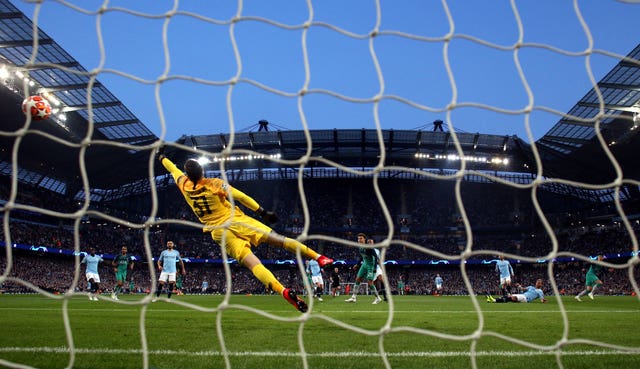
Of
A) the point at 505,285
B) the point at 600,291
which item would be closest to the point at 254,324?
the point at 505,285

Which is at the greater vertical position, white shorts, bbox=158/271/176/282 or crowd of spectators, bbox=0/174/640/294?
crowd of spectators, bbox=0/174/640/294

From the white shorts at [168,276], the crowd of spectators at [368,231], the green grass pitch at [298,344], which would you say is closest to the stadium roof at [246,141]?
the crowd of spectators at [368,231]

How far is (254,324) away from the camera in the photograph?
6.04 meters

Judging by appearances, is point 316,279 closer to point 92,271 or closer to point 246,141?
point 92,271

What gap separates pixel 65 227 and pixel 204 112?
3604 inches

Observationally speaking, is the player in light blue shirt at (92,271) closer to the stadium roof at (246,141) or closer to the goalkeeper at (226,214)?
the stadium roof at (246,141)

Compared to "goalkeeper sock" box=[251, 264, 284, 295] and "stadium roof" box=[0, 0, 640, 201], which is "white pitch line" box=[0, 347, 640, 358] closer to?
"goalkeeper sock" box=[251, 264, 284, 295]

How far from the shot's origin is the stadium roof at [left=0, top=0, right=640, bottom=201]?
2425 cm

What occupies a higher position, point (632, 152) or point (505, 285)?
point (632, 152)

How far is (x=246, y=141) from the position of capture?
122 feet

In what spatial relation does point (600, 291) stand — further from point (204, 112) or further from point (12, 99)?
point (204, 112)

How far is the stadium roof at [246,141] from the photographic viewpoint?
2425cm

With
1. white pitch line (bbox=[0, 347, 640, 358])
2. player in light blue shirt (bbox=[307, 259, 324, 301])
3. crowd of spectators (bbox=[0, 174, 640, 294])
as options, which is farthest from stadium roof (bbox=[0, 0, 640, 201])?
white pitch line (bbox=[0, 347, 640, 358])

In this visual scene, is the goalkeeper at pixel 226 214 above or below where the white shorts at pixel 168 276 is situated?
above
